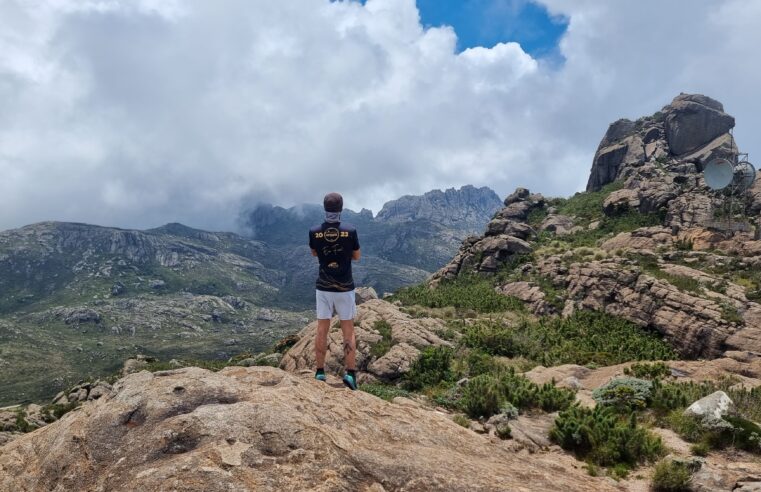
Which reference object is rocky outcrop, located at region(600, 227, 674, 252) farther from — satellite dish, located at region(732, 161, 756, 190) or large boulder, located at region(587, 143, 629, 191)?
large boulder, located at region(587, 143, 629, 191)

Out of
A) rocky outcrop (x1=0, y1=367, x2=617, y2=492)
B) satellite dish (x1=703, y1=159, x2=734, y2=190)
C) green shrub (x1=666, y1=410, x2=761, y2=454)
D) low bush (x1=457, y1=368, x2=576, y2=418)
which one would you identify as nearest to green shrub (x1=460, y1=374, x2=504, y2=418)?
low bush (x1=457, y1=368, x2=576, y2=418)

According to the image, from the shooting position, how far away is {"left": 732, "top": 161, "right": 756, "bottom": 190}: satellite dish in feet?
179

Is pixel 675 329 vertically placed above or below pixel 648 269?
below

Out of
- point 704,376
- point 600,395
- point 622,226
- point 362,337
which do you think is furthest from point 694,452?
point 622,226

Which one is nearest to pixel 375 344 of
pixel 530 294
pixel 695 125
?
pixel 530 294

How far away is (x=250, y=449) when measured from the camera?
22.7 feet

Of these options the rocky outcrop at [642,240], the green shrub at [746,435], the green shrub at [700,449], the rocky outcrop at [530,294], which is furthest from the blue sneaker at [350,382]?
the rocky outcrop at [642,240]

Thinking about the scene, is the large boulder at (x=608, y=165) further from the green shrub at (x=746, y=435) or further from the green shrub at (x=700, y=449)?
the green shrub at (x=700, y=449)

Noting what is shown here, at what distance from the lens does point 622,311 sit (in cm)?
3812

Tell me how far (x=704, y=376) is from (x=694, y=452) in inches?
439

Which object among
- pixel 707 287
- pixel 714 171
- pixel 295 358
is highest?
pixel 714 171

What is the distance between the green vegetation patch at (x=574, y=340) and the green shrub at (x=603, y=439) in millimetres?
15198

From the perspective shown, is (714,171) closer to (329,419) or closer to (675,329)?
(675,329)

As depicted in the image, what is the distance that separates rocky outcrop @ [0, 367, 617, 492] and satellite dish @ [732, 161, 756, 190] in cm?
6318
